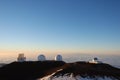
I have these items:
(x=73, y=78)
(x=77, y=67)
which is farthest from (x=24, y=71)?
(x=73, y=78)

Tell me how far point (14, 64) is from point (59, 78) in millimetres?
27226

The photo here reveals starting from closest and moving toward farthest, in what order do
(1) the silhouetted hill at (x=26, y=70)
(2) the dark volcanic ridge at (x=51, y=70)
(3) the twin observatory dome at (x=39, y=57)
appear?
(2) the dark volcanic ridge at (x=51, y=70) → (1) the silhouetted hill at (x=26, y=70) → (3) the twin observatory dome at (x=39, y=57)

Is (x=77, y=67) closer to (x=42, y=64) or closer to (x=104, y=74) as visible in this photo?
(x=104, y=74)

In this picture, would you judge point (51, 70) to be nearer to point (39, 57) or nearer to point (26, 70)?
A: point (26, 70)

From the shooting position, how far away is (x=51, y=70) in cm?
6166

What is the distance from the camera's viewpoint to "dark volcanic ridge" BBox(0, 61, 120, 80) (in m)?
51.2

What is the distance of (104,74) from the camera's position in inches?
2002

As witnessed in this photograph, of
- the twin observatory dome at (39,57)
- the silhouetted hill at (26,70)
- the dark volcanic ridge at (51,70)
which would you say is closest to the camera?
the dark volcanic ridge at (51,70)

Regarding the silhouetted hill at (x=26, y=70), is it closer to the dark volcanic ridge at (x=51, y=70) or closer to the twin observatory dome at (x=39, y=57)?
the dark volcanic ridge at (x=51, y=70)

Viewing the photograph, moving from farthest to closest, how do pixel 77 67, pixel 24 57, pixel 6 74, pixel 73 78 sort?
1. pixel 24 57
2. pixel 6 74
3. pixel 77 67
4. pixel 73 78

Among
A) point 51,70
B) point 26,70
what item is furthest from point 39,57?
point 51,70

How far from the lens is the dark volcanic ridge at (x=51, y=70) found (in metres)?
51.2

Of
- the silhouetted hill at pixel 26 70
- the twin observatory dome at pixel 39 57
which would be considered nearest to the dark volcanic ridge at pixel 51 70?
the silhouetted hill at pixel 26 70

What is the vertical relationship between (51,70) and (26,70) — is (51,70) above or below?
below
